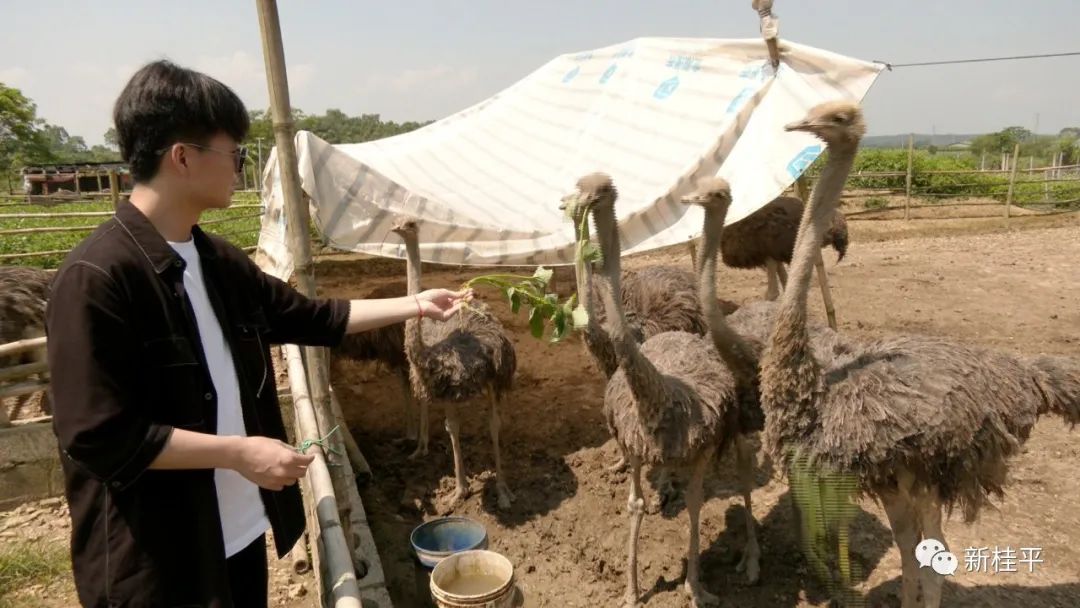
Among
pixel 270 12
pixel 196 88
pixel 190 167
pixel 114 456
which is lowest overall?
pixel 114 456

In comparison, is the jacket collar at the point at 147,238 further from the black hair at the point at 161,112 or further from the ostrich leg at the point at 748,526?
the ostrich leg at the point at 748,526

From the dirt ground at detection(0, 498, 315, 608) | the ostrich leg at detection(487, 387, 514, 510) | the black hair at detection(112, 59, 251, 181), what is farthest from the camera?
the ostrich leg at detection(487, 387, 514, 510)

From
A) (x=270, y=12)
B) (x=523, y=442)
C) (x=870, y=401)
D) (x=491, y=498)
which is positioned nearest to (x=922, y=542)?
(x=870, y=401)

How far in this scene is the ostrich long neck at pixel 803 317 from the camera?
2957 millimetres

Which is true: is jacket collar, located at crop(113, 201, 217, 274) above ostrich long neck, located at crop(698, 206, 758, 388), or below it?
above

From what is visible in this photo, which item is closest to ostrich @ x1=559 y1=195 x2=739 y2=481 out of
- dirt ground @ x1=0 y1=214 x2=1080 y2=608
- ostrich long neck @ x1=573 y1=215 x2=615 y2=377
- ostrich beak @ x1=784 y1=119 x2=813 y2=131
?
ostrich long neck @ x1=573 y1=215 x2=615 y2=377

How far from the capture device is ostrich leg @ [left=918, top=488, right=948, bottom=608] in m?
2.96

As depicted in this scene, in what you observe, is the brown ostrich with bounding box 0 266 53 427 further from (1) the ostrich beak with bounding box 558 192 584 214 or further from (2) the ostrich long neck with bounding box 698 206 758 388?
(2) the ostrich long neck with bounding box 698 206 758 388

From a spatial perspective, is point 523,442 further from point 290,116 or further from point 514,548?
point 290,116

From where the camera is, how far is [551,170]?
5.38 meters

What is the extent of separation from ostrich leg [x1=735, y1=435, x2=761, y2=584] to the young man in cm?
294

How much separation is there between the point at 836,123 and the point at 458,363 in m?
2.79

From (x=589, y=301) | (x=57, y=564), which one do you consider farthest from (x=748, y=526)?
(x=57, y=564)

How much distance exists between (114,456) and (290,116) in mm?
2009
